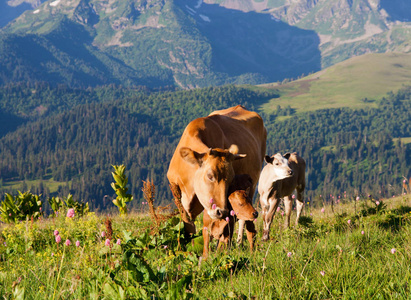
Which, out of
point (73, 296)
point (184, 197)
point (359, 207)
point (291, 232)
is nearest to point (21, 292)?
point (73, 296)

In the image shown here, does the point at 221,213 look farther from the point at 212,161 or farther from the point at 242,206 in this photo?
the point at 212,161

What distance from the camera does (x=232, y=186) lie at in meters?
5.66

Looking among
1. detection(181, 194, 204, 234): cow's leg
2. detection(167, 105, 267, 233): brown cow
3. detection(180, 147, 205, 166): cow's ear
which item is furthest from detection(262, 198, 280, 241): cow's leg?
detection(180, 147, 205, 166): cow's ear

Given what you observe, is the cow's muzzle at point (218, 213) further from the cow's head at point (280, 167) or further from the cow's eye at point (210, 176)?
the cow's head at point (280, 167)

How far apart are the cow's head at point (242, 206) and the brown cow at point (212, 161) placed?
10.8 inches

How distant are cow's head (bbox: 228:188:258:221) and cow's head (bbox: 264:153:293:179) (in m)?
3.82

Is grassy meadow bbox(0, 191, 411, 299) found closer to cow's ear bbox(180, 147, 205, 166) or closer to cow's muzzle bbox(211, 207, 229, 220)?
cow's muzzle bbox(211, 207, 229, 220)

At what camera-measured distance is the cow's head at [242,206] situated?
4.80 meters

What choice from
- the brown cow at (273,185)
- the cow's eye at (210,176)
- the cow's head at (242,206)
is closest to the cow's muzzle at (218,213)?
the cow's head at (242,206)

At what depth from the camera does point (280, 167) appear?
9047mm

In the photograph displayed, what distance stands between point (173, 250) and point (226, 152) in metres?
2.21

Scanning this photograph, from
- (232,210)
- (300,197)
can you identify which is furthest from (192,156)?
(300,197)

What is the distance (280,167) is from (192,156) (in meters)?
3.39

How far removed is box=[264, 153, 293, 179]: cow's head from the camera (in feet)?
29.3
